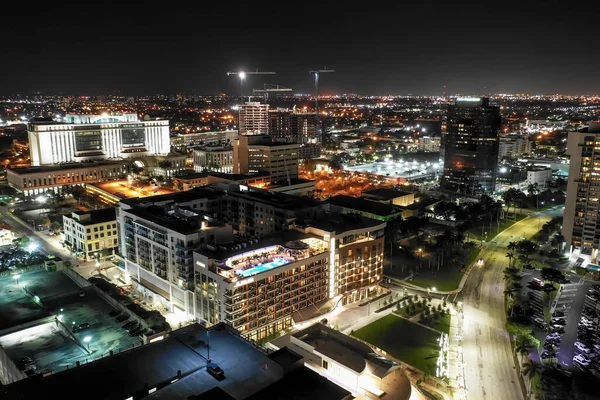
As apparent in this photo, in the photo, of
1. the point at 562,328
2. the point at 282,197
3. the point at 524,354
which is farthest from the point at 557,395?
the point at 282,197

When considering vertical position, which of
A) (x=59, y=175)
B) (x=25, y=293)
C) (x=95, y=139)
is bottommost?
(x=25, y=293)

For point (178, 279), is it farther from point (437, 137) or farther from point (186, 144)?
point (437, 137)

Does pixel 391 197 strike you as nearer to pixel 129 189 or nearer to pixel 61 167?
pixel 129 189

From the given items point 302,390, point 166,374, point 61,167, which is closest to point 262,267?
point 166,374

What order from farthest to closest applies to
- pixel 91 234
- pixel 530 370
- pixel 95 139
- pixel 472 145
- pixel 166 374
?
pixel 95 139 < pixel 472 145 < pixel 91 234 < pixel 530 370 < pixel 166 374

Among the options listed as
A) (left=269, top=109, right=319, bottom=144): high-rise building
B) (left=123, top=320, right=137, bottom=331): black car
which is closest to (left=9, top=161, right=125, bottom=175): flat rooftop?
(left=269, top=109, right=319, bottom=144): high-rise building

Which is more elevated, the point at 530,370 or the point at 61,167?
the point at 61,167

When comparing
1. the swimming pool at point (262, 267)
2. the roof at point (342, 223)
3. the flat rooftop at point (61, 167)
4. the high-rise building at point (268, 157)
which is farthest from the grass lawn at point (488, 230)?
the flat rooftop at point (61, 167)
